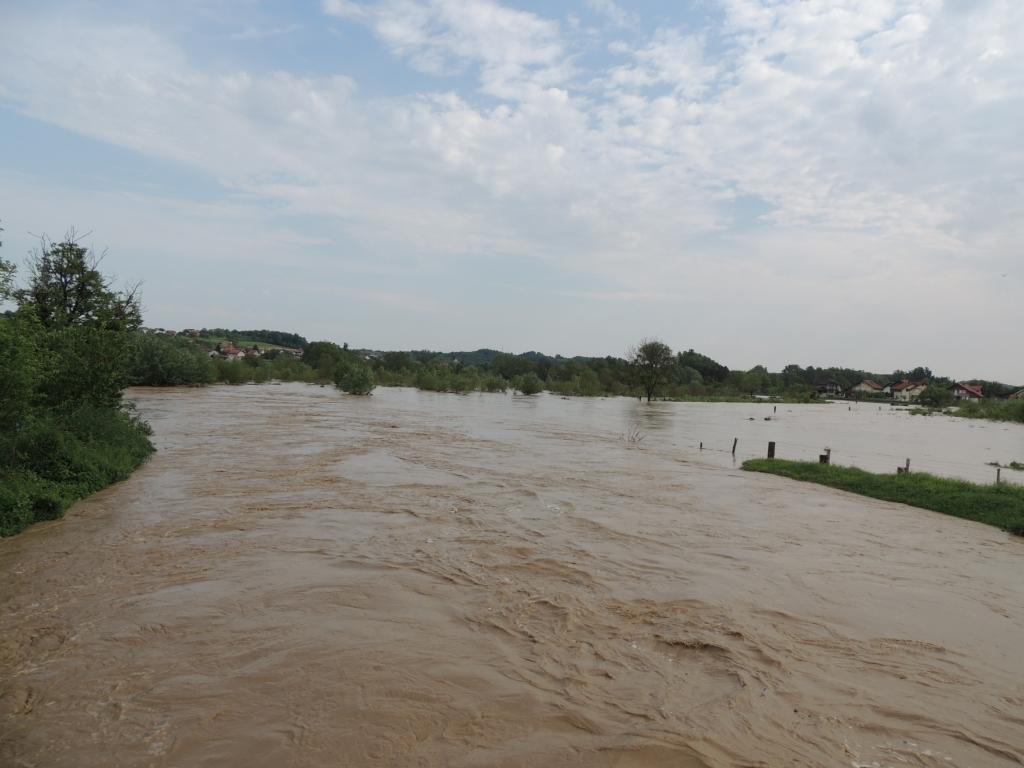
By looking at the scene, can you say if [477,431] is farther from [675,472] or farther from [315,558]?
[315,558]

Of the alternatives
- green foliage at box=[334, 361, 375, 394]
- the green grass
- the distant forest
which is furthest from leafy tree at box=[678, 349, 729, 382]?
the green grass

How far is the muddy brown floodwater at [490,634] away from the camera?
475 cm

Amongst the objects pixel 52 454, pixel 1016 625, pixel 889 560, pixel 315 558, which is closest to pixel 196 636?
pixel 315 558

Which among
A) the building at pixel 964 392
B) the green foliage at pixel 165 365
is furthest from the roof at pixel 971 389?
the green foliage at pixel 165 365

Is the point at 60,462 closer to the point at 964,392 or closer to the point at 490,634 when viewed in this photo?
the point at 490,634

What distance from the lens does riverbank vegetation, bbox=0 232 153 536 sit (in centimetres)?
1116

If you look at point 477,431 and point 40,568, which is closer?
point 40,568

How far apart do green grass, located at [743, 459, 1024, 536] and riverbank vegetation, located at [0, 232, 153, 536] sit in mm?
21657

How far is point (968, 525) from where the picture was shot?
1557 cm

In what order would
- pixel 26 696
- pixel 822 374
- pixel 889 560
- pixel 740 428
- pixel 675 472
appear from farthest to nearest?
pixel 822 374
pixel 740 428
pixel 675 472
pixel 889 560
pixel 26 696

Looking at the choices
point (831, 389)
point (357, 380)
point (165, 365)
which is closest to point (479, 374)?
point (357, 380)

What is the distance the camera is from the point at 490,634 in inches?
268

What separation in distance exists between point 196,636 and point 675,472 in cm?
1860

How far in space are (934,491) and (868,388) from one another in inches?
5768
